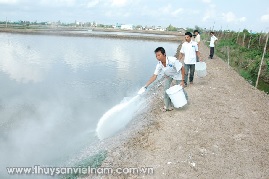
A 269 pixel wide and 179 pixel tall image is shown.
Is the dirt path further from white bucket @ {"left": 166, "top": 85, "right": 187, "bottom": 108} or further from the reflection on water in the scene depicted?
the reflection on water

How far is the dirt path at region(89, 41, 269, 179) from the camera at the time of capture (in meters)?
5.24

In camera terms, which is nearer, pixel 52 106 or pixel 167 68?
pixel 167 68

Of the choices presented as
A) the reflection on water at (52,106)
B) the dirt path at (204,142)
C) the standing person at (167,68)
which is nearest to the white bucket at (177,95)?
the standing person at (167,68)

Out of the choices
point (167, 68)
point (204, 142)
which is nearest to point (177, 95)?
point (167, 68)

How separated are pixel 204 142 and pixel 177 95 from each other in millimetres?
1759

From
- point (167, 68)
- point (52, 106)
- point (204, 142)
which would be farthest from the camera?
point (52, 106)

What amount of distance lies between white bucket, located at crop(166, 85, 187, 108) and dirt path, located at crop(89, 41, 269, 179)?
1.03 ft

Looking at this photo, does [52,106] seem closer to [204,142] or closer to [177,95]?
[177,95]

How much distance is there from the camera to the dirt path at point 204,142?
5238mm

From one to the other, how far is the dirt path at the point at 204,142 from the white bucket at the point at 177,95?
12.4 inches

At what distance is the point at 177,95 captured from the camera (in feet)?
25.1

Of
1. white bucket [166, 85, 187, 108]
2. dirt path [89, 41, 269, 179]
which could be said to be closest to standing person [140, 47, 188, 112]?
white bucket [166, 85, 187, 108]

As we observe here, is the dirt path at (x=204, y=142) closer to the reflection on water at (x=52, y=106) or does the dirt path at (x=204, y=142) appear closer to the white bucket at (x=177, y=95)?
the white bucket at (x=177, y=95)

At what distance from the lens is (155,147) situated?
6098 millimetres
